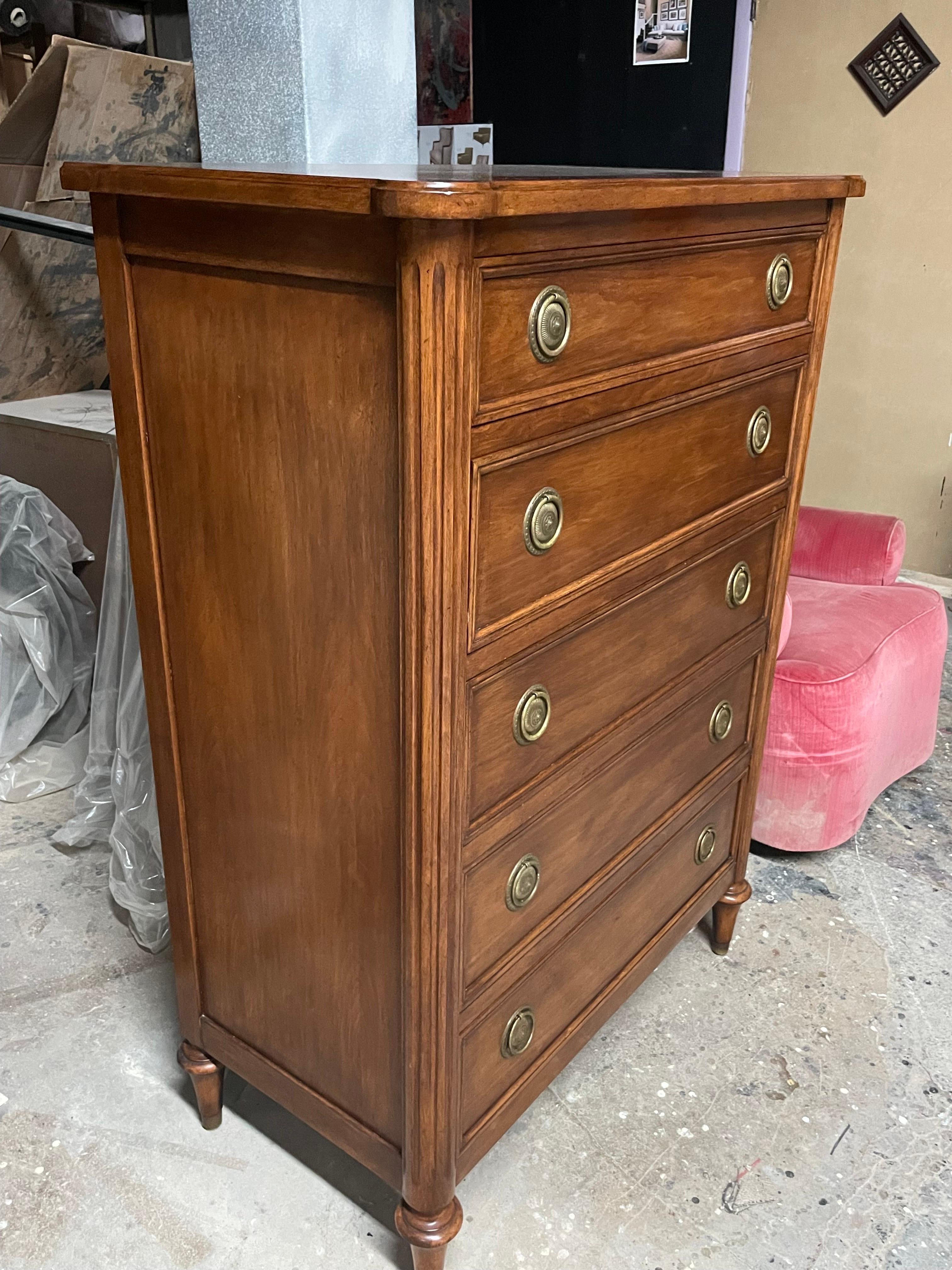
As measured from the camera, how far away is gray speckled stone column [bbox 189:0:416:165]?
1.39 metres

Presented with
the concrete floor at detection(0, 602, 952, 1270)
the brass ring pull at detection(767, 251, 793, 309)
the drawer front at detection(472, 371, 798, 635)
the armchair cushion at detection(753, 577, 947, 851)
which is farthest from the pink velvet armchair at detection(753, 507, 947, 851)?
the brass ring pull at detection(767, 251, 793, 309)

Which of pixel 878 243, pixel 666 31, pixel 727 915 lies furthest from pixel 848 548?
pixel 878 243

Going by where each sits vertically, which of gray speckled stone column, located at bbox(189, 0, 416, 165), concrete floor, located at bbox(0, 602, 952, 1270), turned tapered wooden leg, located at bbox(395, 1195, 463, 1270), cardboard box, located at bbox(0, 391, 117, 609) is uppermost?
gray speckled stone column, located at bbox(189, 0, 416, 165)

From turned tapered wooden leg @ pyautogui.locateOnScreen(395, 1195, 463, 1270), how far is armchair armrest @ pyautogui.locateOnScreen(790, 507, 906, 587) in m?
1.66

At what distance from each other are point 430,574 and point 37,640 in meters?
1.71

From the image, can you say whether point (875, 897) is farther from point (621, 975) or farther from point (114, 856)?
point (114, 856)

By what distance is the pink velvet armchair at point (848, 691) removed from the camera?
2090mm

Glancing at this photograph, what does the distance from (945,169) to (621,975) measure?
2969 mm

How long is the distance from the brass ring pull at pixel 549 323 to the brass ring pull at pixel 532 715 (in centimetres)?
36

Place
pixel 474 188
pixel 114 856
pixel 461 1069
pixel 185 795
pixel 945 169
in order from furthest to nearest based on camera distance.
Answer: pixel 945 169
pixel 114 856
pixel 185 795
pixel 461 1069
pixel 474 188

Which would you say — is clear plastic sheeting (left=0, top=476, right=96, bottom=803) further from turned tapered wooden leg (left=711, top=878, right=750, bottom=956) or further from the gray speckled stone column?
turned tapered wooden leg (left=711, top=878, right=750, bottom=956)

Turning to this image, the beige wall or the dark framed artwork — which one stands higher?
the dark framed artwork

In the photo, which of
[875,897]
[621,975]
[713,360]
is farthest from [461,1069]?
[875,897]

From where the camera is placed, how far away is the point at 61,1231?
1399 mm
